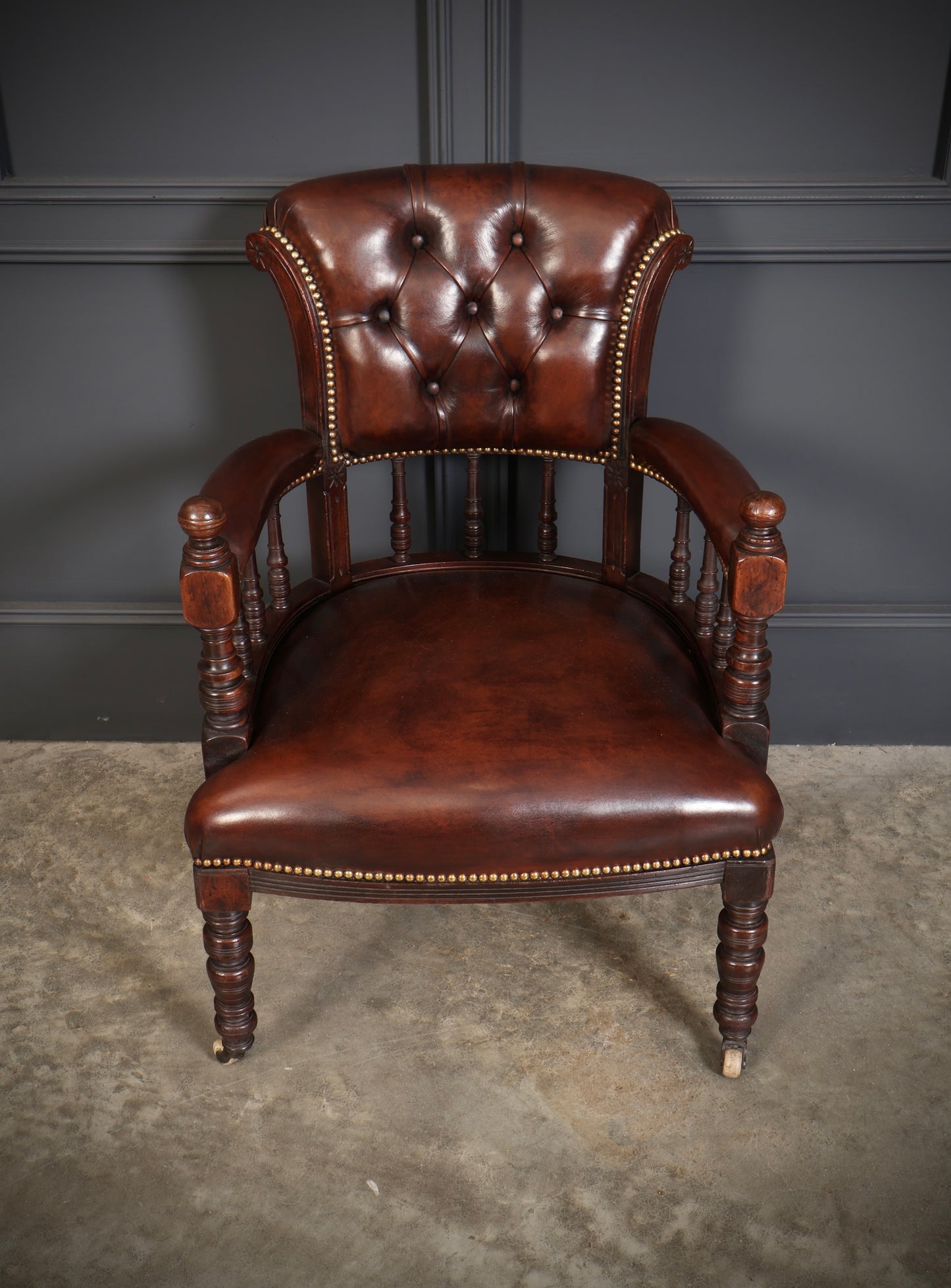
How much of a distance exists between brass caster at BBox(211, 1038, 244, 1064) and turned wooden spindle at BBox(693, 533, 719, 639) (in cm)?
86

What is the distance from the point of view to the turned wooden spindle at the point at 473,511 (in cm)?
180

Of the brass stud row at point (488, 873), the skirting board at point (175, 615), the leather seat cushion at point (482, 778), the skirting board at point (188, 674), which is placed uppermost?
the leather seat cushion at point (482, 778)

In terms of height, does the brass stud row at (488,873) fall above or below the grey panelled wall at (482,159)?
below

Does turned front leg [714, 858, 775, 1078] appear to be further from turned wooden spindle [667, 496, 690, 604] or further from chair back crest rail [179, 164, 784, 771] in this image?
turned wooden spindle [667, 496, 690, 604]

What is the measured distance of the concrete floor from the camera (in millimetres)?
1275

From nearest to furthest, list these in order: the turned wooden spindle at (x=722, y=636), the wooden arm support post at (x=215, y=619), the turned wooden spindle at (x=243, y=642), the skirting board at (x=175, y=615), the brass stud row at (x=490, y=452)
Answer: the wooden arm support post at (x=215, y=619) → the turned wooden spindle at (x=243, y=642) → the turned wooden spindle at (x=722, y=636) → the brass stud row at (x=490, y=452) → the skirting board at (x=175, y=615)

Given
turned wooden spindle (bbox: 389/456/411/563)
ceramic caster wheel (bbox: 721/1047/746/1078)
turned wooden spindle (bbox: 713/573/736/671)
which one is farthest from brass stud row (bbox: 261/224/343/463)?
ceramic caster wheel (bbox: 721/1047/746/1078)

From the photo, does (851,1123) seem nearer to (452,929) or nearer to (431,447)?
(452,929)

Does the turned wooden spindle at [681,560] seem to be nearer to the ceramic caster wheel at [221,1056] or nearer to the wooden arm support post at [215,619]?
the wooden arm support post at [215,619]

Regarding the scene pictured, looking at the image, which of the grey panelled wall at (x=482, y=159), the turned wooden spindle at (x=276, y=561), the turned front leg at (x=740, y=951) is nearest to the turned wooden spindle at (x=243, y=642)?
the turned wooden spindle at (x=276, y=561)

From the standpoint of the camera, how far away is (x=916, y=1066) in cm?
151

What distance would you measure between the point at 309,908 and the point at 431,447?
78cm

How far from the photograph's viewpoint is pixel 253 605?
148 centimetres

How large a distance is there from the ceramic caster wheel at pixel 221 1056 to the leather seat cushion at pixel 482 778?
357 mm
